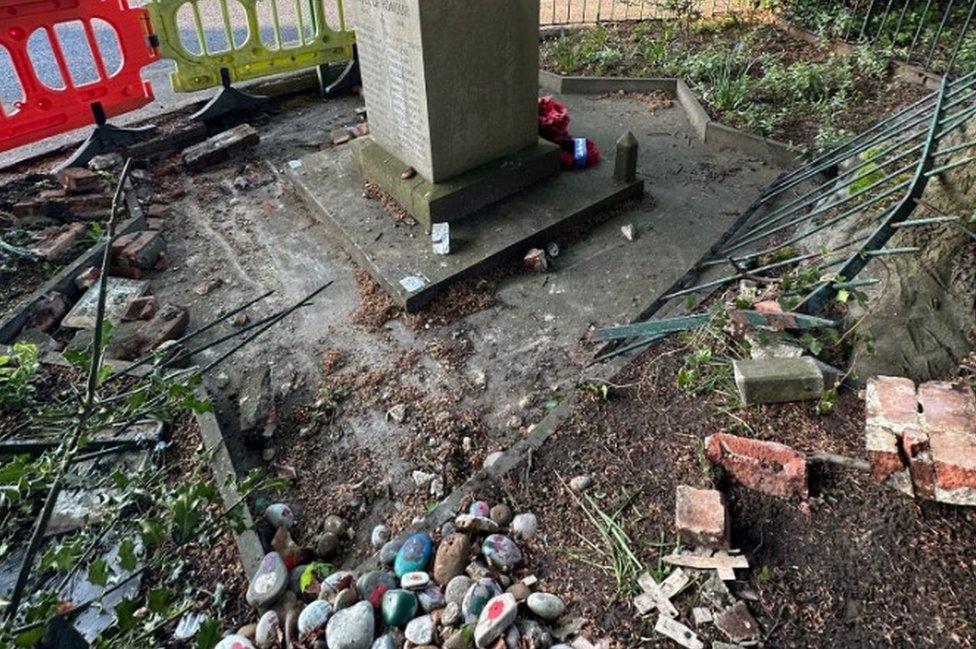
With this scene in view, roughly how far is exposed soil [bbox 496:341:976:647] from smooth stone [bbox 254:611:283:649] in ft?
3.16

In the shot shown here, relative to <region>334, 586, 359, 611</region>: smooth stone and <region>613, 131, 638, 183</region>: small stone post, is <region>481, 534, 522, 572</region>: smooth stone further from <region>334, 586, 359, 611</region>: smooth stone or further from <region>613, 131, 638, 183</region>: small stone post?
<region>613, 131, 638, 183</region>: small stone post

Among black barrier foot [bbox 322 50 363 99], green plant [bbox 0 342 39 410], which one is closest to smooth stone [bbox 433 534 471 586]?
green plant [bbox 0 342 39 410]

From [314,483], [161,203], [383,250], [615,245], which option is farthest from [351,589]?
A: [161,203]

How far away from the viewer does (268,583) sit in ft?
7.78

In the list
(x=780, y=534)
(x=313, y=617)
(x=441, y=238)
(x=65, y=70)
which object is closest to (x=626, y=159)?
(x=441, y=238)

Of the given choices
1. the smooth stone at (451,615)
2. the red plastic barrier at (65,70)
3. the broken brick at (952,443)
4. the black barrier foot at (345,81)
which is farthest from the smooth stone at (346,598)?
the black barrier foot at (345,81)

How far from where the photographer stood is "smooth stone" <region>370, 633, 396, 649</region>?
6.80ft

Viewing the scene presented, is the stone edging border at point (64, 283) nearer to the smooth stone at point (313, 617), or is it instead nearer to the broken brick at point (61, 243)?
the broken brick at point (61, 243)

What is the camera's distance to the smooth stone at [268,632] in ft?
7.12

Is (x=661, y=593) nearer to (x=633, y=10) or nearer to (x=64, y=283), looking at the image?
(x=64, y=283)

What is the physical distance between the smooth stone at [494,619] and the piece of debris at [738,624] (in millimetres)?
649

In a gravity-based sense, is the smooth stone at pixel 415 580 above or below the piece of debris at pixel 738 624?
below

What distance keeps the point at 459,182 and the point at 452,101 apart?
0.59 metres

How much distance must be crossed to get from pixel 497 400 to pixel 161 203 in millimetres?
3837
